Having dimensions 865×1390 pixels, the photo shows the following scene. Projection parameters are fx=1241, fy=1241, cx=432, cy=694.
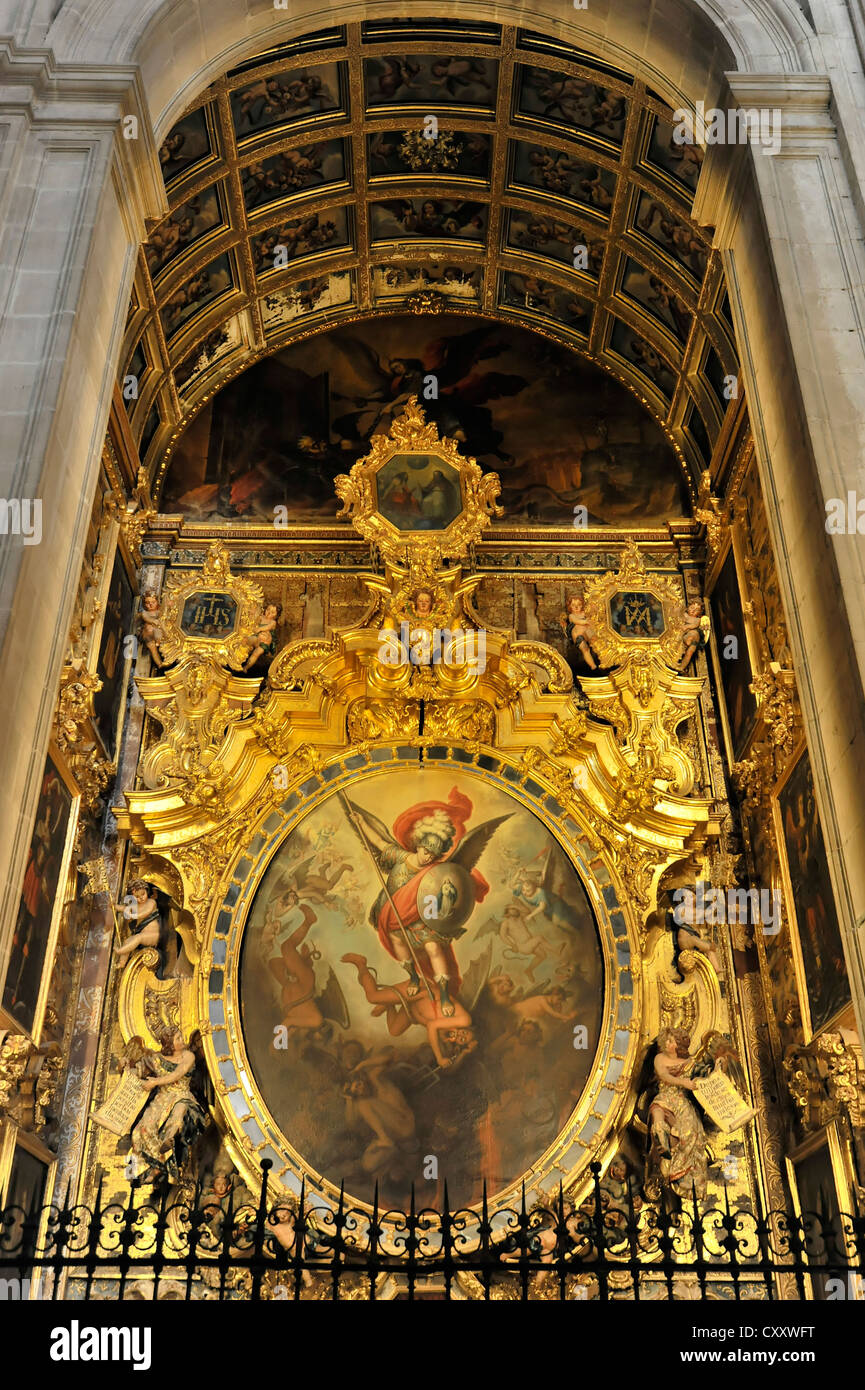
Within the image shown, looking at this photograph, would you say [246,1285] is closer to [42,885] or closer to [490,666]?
[42,885]

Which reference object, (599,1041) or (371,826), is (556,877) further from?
(371,826)

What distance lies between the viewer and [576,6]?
9.06 metres

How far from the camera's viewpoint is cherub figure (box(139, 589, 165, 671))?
42.4ft

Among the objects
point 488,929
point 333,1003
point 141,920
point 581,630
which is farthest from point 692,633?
point 141,920

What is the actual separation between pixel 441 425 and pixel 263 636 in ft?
11.9

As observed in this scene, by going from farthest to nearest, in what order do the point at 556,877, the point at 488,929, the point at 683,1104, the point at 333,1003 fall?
the point at 556,877 → the point at 488,929 → the point at 333,1003 → the point at 683,1104

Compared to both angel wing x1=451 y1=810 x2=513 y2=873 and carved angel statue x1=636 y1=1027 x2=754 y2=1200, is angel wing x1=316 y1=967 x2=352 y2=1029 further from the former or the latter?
carved angel statue x1=636 y1=1027 x2=754 y2=1200

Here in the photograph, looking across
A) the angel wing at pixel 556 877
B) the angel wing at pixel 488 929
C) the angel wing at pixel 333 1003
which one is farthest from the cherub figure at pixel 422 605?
the angel wing at pixel 333 1003

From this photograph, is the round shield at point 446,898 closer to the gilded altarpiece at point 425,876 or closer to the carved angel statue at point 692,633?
the gilded altarpiece at point 425,876

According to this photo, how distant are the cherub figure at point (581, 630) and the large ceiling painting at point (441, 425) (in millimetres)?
1436

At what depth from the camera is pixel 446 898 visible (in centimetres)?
1206

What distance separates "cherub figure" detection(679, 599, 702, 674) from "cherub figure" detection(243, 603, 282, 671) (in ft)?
14.1

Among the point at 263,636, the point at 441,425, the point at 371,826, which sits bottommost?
the point at 371,826
